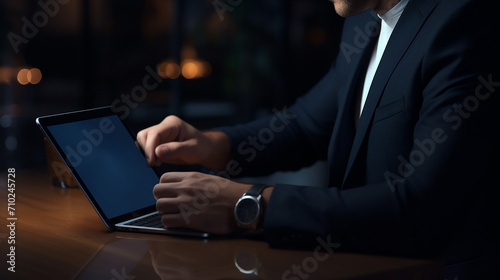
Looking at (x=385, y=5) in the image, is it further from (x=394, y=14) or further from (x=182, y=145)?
(x=182, y=145)

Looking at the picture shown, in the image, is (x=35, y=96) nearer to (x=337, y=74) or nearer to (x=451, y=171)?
(x=337, y=74)

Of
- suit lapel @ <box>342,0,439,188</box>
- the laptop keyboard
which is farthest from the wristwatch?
suit lapel @ <box>342,0,439,188</box>

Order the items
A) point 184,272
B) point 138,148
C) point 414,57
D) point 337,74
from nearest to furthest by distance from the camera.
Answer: point 184,272 < point 414,57 < point 138,148 < point 337,74

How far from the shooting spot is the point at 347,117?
1506 mm

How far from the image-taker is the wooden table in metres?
0.97

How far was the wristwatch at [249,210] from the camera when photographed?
3.73ft

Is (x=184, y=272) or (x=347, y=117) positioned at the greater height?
(x=347, y=117)

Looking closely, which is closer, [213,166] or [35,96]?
[213,166]

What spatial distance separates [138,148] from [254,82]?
15.6 ft

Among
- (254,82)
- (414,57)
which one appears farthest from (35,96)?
(414,57)

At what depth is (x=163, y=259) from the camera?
1039 millimetres

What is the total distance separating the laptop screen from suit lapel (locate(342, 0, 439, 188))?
501 mm

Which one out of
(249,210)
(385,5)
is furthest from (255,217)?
(385,5)

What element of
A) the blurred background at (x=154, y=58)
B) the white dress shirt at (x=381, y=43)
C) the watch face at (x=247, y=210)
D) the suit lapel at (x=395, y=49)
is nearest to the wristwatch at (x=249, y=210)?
the watch face at (x=247, y=210)
